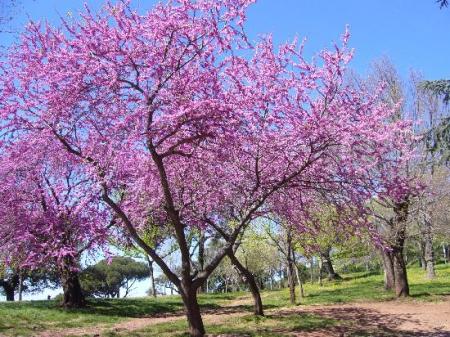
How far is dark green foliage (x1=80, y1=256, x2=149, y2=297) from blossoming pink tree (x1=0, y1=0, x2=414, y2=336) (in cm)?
4332

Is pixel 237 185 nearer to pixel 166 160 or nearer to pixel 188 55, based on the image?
pixel 166 160

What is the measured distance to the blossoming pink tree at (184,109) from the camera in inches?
313

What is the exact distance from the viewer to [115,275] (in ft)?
187

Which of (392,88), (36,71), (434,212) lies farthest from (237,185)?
(434,212)

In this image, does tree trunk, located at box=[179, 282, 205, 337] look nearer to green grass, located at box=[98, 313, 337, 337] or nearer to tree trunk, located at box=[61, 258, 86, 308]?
green grass, located at box=[98, 313, 337, 337]

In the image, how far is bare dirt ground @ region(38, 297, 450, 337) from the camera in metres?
10.9

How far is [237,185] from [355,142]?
8.78ft

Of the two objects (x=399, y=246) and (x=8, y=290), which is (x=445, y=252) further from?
(x=8, y=290)

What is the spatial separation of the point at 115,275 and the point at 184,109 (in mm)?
52563

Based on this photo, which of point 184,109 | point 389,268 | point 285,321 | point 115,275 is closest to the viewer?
point 184,109

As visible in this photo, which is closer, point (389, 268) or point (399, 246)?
point (399, 246)

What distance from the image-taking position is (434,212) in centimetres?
2517

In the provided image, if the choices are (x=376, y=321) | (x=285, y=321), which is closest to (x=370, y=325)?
(x=376, y=321)

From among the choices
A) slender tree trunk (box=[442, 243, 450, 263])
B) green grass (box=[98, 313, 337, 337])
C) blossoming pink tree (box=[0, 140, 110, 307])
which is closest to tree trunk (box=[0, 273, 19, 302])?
blossoming pink tree (box=[0, 140, 110, 307])
